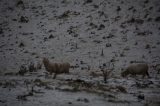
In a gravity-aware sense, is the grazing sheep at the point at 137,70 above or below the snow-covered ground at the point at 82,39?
below

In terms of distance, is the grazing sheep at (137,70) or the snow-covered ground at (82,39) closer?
the snow-covered ground at (82,39)

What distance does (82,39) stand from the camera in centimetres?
2984

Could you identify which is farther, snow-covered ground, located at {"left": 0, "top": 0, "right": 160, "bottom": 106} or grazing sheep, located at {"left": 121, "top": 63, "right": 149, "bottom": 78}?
grazing sheep, located at {"left": 121, "top": 63, "right": 149, "bottom": 78}

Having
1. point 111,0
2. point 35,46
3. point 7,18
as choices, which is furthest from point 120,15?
point 7,18

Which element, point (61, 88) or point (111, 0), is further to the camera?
point (111, 0)

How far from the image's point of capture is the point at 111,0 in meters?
35.5

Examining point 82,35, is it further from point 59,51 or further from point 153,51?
point 153,51

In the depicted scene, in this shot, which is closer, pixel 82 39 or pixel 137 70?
pixel 137 70

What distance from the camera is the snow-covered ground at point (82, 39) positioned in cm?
1866

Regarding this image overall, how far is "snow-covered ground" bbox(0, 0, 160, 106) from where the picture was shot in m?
18.7

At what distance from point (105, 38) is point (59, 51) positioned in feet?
13.6

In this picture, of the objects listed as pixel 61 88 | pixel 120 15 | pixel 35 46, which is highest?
pixel 120 15

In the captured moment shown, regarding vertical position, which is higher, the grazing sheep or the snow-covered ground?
the snow-covered ground

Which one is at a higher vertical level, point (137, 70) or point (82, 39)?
point (82, 39)
